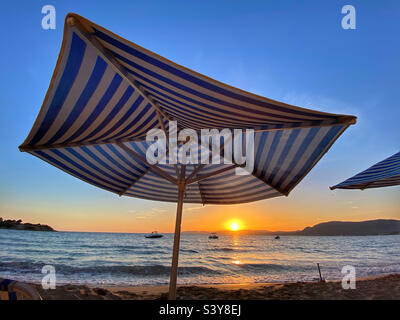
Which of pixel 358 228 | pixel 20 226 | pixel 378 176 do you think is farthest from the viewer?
pixel 358 228

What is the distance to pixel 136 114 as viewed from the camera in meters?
2.65

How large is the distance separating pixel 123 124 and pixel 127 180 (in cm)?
213

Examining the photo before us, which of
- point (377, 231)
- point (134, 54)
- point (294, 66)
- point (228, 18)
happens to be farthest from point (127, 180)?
point (377, 231)

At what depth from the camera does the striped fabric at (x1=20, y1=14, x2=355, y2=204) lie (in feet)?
5.28

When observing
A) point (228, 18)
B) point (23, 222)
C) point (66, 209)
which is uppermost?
point (228, 18)

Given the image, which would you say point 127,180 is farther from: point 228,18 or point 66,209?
point 66,209

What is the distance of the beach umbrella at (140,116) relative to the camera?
1.62 meters

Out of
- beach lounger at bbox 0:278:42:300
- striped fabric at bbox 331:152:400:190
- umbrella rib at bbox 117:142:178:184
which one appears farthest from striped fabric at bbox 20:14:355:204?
beach lounger at bbox 0:278:42:300

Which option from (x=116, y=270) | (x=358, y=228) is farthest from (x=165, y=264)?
(x=358, y=228)

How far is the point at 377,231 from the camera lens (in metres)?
68.8

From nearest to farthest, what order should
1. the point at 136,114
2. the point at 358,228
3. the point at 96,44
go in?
1. the point at 96,44
2. the point at 136,114
3. the point at 358,228

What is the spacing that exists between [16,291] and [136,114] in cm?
202

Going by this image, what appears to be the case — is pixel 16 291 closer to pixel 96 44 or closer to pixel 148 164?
pixel 96 44

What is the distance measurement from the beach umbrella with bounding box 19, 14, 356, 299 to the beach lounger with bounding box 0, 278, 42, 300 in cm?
148
